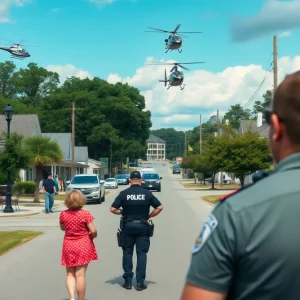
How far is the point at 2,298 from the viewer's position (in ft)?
29.5

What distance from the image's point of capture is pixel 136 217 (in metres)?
9.46

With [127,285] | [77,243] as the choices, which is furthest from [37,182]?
[77,243]

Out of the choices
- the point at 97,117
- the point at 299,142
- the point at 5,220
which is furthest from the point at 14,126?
the point at 299,142

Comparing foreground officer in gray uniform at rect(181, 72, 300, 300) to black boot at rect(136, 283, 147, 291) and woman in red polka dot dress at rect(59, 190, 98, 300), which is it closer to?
woman in red polka dot dress at rect(59, 190, 98, 300)

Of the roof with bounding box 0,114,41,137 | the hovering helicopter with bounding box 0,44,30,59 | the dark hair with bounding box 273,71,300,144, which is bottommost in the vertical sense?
the dark hair with bounding box 273,71,300,144

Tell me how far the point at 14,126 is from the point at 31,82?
200 ft

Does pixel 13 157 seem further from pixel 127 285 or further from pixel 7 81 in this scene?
pixel 7 81

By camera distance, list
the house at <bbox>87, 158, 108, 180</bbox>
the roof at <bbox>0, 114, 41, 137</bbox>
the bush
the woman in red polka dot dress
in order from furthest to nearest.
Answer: the house at <bbox>87, 158, 108, 180</bbox> → the roof at <bbox>0, 114, 41, 137</bbox> → the bush → the woman in red polka dot dress

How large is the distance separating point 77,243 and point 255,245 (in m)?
6.42

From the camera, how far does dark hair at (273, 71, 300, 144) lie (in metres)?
2.20

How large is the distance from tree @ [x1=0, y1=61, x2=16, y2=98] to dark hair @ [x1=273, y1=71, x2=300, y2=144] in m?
116

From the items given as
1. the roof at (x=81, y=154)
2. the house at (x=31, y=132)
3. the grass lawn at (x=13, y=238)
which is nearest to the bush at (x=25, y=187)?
the house at (x=31, y=132)

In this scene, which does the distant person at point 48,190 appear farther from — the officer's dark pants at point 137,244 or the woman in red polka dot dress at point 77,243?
the woman in red polka dot dress at point 77,243

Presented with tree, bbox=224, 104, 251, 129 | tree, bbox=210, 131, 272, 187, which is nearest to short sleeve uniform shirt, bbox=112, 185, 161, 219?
tree, bbox=210, 131, 272, 187
